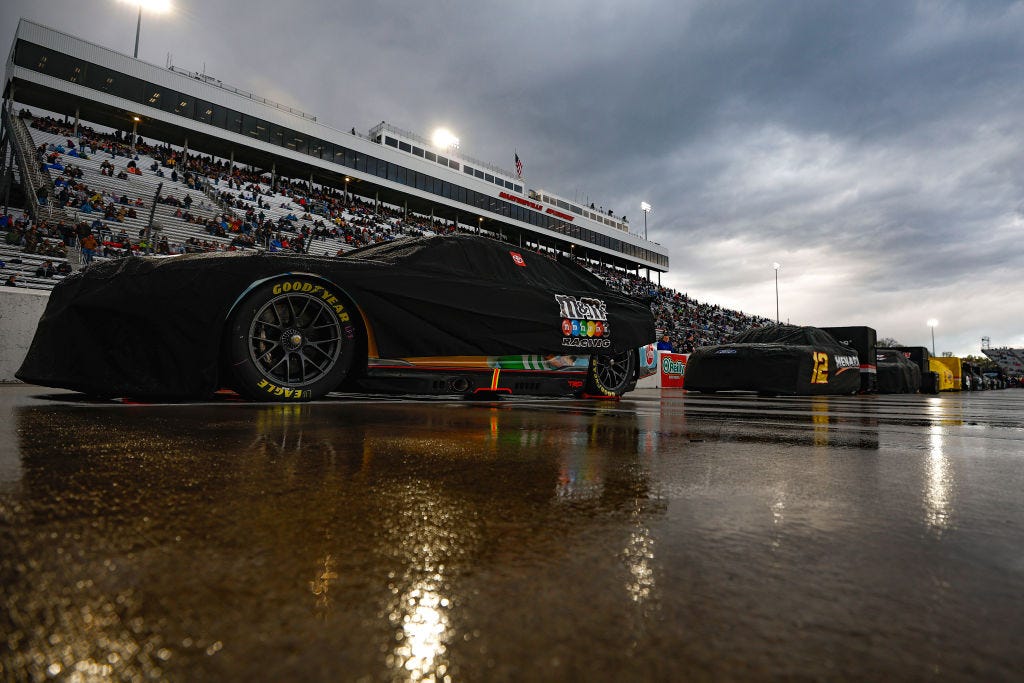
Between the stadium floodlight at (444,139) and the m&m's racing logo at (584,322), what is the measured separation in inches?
1797

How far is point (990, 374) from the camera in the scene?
3241cm

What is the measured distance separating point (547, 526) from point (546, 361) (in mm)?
4494

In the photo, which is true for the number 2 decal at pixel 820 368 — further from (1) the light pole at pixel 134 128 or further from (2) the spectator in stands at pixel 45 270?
(1) the light pole at pixel 134 128

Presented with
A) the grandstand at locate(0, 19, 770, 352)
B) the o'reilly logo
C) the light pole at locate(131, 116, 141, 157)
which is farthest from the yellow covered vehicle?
the light pole at locate(131, 116, 141, 157)

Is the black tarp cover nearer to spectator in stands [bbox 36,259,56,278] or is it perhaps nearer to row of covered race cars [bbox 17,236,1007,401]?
row of covered race cars [bbox 17,236,1007,401]

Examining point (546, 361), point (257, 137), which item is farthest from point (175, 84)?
point (546, 361)

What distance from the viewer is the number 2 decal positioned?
895cm

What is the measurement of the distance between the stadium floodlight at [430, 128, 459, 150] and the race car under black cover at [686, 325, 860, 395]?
43005mm

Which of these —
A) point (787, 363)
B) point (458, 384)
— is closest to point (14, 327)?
point (458, 384)

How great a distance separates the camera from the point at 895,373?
45.5ft

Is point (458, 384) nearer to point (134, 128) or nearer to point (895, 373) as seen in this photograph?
point (895, 373)

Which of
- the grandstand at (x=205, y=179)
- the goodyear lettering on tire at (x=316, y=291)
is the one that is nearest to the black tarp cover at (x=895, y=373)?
the grandstand at (x=205, y=179)

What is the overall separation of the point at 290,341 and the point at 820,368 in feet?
28.2

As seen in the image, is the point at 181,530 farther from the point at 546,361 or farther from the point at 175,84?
the point at 175,84
